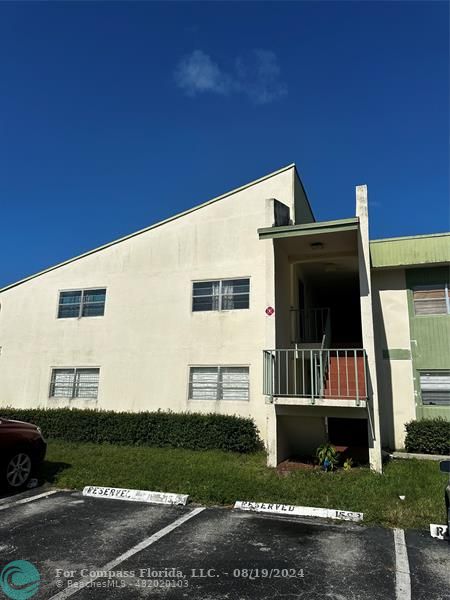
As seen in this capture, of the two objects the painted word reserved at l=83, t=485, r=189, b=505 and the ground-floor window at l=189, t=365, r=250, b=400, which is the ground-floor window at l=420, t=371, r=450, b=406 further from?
the painted word reserved at l=83, t=485, r=189, b=505

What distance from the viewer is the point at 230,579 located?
4098mm

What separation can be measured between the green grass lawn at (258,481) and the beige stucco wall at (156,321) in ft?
8.42

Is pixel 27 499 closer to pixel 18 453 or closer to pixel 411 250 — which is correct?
pixel 18 453

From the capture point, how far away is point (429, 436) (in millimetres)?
10953

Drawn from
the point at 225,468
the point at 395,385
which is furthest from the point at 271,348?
the point at 395,385

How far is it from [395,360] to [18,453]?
32.7ft

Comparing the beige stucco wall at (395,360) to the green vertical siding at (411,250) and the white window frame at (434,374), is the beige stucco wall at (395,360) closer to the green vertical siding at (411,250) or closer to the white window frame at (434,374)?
the white window frame at (434,374)

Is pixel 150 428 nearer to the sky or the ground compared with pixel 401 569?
nearer to the sky

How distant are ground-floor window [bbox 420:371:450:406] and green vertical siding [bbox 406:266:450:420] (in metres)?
0.13

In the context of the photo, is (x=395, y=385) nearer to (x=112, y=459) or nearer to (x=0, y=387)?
(x=112, y=459)

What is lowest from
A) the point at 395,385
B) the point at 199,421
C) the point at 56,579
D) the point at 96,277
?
the point at 56,579

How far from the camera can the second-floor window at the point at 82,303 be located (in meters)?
14.8

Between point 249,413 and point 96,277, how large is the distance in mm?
7392

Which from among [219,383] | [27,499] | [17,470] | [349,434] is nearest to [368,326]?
[219,383]
